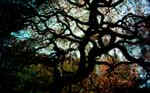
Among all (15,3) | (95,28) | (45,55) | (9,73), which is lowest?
(9,73)

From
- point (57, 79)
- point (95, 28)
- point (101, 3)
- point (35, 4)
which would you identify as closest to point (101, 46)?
point (95, 28)

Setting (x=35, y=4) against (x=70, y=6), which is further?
(x=70, y=6)

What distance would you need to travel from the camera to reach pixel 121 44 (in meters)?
8.03

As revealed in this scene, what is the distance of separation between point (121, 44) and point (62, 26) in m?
3.15

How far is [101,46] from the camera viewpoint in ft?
28.0

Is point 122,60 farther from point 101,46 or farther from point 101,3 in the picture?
point 101,3

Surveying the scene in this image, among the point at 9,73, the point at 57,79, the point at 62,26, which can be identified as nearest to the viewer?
the point at 9,73

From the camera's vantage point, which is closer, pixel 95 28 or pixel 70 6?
pixel 95 28

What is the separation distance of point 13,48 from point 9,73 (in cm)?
117

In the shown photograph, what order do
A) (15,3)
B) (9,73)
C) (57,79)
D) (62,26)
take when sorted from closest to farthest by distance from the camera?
(15,3), (9,73), (57,79), (62,26)

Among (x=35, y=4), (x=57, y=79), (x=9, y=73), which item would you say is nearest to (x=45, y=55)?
(x=57, y=79)

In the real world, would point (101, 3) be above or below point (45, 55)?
above

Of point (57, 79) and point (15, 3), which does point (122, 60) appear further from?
point (15, 3)

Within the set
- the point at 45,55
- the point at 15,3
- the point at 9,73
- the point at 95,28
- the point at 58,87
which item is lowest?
the point at 58,87
